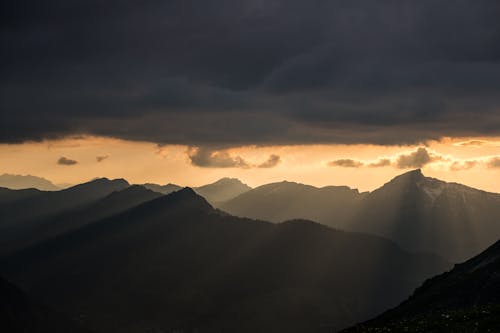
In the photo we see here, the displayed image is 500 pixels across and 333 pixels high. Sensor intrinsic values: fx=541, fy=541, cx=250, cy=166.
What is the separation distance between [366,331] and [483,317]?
9679mm

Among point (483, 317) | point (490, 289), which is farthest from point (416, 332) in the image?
point (490, 289)

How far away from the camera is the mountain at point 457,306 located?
4426cm

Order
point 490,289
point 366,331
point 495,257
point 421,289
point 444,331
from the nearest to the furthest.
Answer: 1. point 444,331
2. point 366,331
3. point 490,289
4. point 495,257
5. point 421,289

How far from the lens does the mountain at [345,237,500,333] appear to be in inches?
1742

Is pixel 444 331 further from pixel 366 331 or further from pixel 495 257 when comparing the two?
pixel 495 257

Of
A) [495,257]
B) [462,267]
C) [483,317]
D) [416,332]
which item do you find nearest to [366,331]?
[416,332]

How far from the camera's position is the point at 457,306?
100250mm

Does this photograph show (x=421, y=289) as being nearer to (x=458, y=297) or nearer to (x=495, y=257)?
(x=495, y=257)

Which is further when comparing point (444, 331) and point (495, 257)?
point (495, 257)

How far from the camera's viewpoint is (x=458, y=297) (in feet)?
351


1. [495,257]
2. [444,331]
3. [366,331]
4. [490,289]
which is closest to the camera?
[444,331]

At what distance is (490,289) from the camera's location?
331 feet

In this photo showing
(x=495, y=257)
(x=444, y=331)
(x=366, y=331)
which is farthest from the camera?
(x=495, y=257)

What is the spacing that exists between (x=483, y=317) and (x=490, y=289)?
62778 mm
